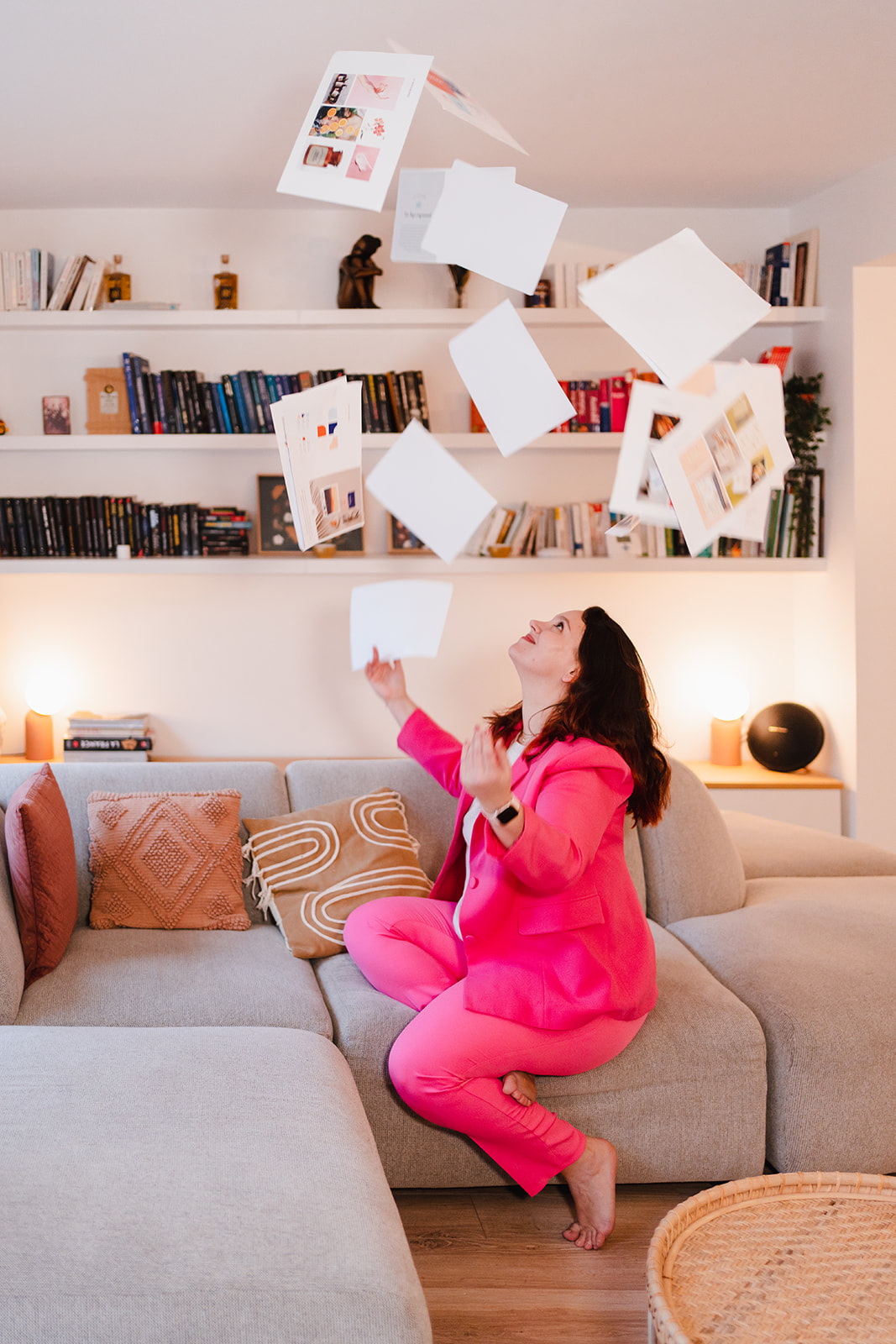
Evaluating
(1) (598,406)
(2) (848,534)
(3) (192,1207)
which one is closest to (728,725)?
(2) (848,534)

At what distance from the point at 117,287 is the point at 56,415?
0.50 meters

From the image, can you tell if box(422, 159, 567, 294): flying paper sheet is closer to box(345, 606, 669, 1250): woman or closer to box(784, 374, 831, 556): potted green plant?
box(345, 606, 669, 1250): woman

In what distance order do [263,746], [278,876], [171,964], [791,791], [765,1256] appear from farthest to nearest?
1. [263,746]
2. [791,791]
3. [278,876]
4. [171,964]
5. [765,1256]

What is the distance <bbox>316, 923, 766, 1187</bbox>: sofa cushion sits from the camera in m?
2.01

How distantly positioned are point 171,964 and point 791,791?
238 cm

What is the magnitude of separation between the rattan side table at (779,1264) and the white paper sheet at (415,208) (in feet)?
4.76

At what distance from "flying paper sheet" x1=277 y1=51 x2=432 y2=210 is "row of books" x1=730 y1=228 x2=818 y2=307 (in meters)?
2.49

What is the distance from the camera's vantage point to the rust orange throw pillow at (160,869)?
2.49 m

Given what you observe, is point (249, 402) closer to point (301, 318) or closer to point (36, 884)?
point (301, 318)

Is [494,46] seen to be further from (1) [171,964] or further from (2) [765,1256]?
(2) [765,1256]

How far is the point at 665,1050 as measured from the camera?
2049 mm

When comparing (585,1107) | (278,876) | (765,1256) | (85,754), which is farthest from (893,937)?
(85,754)

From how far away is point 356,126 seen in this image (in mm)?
1658

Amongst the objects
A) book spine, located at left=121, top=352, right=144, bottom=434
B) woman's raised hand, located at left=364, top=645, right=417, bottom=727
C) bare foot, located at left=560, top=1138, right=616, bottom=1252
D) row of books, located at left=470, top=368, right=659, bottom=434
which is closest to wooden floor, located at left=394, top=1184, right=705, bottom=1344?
bare foot, located at left=560, top=1138, right=616, bottom=1252
